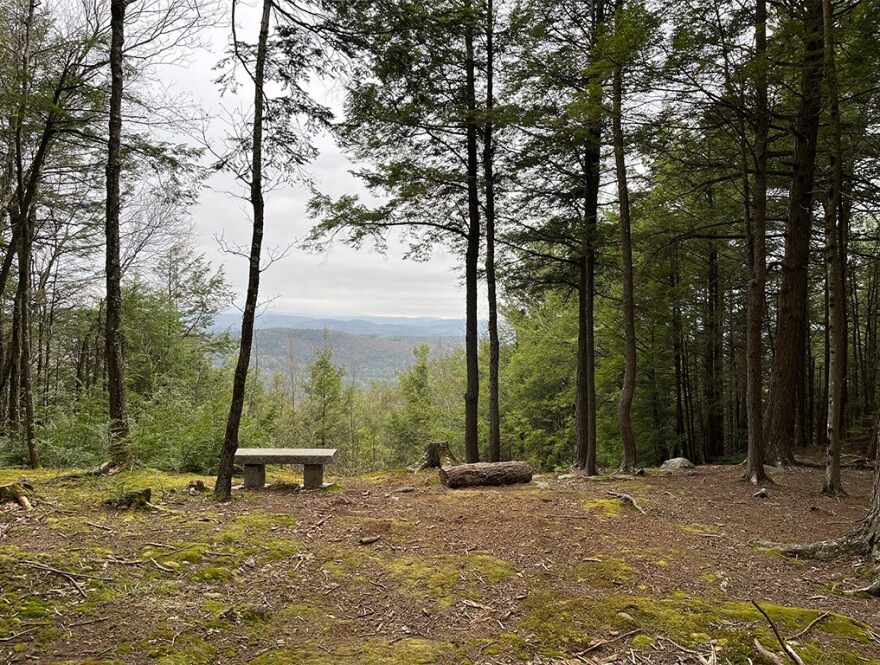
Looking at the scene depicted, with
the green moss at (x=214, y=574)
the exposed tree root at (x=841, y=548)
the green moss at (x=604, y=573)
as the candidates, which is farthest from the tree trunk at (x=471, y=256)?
the green moss at (x=214, y=574)

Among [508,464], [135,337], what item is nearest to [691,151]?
[508,464]

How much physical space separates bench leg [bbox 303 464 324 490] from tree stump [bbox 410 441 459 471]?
2752 mm

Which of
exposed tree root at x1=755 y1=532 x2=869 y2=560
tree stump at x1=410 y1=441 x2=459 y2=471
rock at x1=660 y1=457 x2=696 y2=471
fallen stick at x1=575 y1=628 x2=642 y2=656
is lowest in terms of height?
rock at x1=660 y1=457 x2=696 y2=471

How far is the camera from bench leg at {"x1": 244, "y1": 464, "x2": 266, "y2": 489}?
298 inches

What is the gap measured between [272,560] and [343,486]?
14.0 ft

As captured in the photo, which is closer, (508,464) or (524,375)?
(508,464)

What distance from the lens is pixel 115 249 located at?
7672 mm

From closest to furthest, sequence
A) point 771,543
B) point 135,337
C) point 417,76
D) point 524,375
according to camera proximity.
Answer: point 771,543
point 417,76
point 135,337
point 524,375

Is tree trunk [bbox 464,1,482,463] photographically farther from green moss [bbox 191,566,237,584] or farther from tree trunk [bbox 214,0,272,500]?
green moss [bbox 191,566,237,584]

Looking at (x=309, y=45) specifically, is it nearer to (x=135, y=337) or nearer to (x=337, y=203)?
(x=337, y=203)

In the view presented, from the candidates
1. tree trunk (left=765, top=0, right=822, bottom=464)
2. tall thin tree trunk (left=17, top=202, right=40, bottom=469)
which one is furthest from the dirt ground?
tree trunk (left=765, top=0, right=822, bottom=464)

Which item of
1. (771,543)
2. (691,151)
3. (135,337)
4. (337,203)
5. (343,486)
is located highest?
(691,151)

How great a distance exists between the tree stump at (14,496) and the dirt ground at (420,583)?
0.16m

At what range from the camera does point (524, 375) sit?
2292 cm
